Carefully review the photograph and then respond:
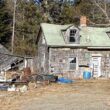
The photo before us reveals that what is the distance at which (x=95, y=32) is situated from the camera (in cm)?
4222

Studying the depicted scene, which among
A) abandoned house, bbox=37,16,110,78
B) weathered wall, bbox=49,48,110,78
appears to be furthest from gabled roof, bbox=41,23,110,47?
weathered wall, bbox=49,48,110,78

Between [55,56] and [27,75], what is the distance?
247 inches

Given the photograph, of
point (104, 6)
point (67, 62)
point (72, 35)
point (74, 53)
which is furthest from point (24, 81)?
point (104, 6)

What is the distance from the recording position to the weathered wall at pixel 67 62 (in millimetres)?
38688

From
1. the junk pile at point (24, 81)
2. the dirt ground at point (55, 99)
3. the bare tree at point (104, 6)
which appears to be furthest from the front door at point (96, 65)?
the bare tree at point (104, 6)

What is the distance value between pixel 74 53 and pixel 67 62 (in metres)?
1.10

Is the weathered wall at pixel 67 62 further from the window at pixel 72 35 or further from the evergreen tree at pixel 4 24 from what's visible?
the evergreen tree at pixel 4 24

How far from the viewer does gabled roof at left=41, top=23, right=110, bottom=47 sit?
39062mm

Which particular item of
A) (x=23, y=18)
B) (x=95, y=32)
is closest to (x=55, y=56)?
(x=95, y=32)

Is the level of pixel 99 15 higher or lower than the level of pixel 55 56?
higher

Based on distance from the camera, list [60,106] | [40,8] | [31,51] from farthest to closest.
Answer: [40,8]
[31,51]
[60,106]

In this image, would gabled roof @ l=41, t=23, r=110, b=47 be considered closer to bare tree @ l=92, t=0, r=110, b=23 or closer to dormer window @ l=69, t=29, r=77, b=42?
dormer window @ l=69, t=29, r=77, b=42

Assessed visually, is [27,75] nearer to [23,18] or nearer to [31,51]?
[31,51]

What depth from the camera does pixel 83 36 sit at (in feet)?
133
